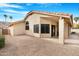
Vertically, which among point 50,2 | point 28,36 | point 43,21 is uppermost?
point 50,2

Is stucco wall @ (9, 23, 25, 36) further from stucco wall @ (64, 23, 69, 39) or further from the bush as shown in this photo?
stucco wall @ (64, 23, 69, 39)

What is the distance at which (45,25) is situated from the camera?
150 inches

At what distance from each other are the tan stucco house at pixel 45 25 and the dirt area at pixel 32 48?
→ 0.11 metres

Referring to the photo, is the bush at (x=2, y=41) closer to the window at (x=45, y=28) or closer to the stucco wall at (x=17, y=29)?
the stucco wall at (x=17, y=29)

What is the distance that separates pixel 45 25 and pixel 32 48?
1.62 ft

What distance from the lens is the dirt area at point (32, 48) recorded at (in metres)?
3.72

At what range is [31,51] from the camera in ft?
12.3

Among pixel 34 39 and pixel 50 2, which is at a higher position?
pixel 50 2

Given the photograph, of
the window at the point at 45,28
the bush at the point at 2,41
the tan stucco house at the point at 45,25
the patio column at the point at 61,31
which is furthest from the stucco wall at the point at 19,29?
the patio column at the point at 61,31

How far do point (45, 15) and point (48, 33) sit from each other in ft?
1.16

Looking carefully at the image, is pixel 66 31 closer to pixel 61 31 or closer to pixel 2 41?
pixel 61 31

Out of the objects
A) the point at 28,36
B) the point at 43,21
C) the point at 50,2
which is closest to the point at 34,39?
the point at 28,36

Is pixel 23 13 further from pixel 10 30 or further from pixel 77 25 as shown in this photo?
pixel 77 25

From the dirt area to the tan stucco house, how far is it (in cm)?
11
